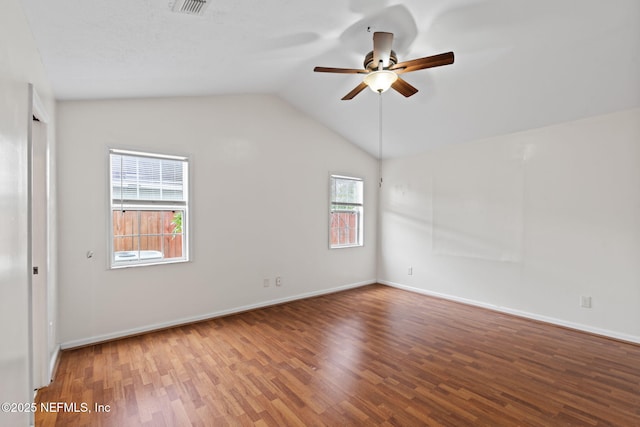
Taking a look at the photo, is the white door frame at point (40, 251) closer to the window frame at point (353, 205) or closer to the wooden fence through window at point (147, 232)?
→ the wooden fence through window at point (147, 232)

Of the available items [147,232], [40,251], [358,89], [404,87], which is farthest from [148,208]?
[404,87]

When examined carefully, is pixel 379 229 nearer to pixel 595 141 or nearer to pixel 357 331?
pixel 357 331

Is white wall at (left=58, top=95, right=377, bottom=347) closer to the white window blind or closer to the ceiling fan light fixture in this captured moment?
the white window blind

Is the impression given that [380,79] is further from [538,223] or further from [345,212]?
[345,212]

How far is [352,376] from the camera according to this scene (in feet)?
8.46

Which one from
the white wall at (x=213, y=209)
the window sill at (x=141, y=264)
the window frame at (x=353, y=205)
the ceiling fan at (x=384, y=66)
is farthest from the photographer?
the window frame at (x=353, y=205)

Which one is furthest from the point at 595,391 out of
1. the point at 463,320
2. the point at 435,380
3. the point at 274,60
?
the point at 274,60

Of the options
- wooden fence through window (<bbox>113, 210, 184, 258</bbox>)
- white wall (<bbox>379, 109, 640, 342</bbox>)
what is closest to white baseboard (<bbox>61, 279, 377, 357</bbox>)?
wooden fence through window (<bbox>113, 210, 184, 258</bbox>)

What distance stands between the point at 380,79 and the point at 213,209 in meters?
2.58

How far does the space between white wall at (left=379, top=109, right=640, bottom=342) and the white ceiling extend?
39 cm

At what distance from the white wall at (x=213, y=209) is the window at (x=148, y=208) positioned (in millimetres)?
123

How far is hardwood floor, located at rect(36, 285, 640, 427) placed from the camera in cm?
209

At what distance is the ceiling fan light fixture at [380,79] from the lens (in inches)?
99.0

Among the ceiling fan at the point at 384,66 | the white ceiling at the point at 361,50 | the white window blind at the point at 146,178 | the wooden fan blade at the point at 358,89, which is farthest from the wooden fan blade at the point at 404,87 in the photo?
the white window blind at the point at 146,178
